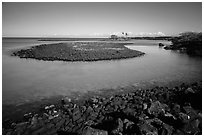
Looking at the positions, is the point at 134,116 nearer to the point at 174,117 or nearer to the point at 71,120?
the point at 174,117

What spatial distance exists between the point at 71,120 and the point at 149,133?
10.1 feet

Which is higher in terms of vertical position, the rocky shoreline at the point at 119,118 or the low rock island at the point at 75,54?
the rocky shoreline at the point at 119,118

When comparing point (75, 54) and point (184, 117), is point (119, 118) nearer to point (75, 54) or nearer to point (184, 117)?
point (184, 117)

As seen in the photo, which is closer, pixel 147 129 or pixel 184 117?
pixel 147 129

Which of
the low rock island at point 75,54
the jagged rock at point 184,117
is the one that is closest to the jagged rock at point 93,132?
the jagged rock at point 184,117

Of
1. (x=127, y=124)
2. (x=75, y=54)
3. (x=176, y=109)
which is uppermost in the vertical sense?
(x=127, y=124)

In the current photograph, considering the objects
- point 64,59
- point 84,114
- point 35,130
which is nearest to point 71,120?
point 84,114

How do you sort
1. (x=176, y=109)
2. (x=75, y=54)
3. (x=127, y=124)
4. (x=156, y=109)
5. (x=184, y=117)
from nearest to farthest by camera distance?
1. (x=127, y=124)
2. (x=184, y=117)
3. (x=156, y=109)
4. (x=176, y=109)
5. (x=75, y=54)

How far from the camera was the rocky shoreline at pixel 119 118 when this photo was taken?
6184 mm

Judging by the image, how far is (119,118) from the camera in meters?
6.78

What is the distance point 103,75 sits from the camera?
627 inches

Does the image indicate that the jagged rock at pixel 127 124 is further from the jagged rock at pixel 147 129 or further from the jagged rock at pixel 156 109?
the jagged rock at pixel 156 109

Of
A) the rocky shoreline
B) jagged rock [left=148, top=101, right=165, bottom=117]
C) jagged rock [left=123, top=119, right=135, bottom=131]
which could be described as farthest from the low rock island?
jagged rock [left=123, top=119, right=135, bottom=131]

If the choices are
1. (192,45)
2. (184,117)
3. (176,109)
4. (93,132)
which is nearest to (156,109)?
(176,109)
